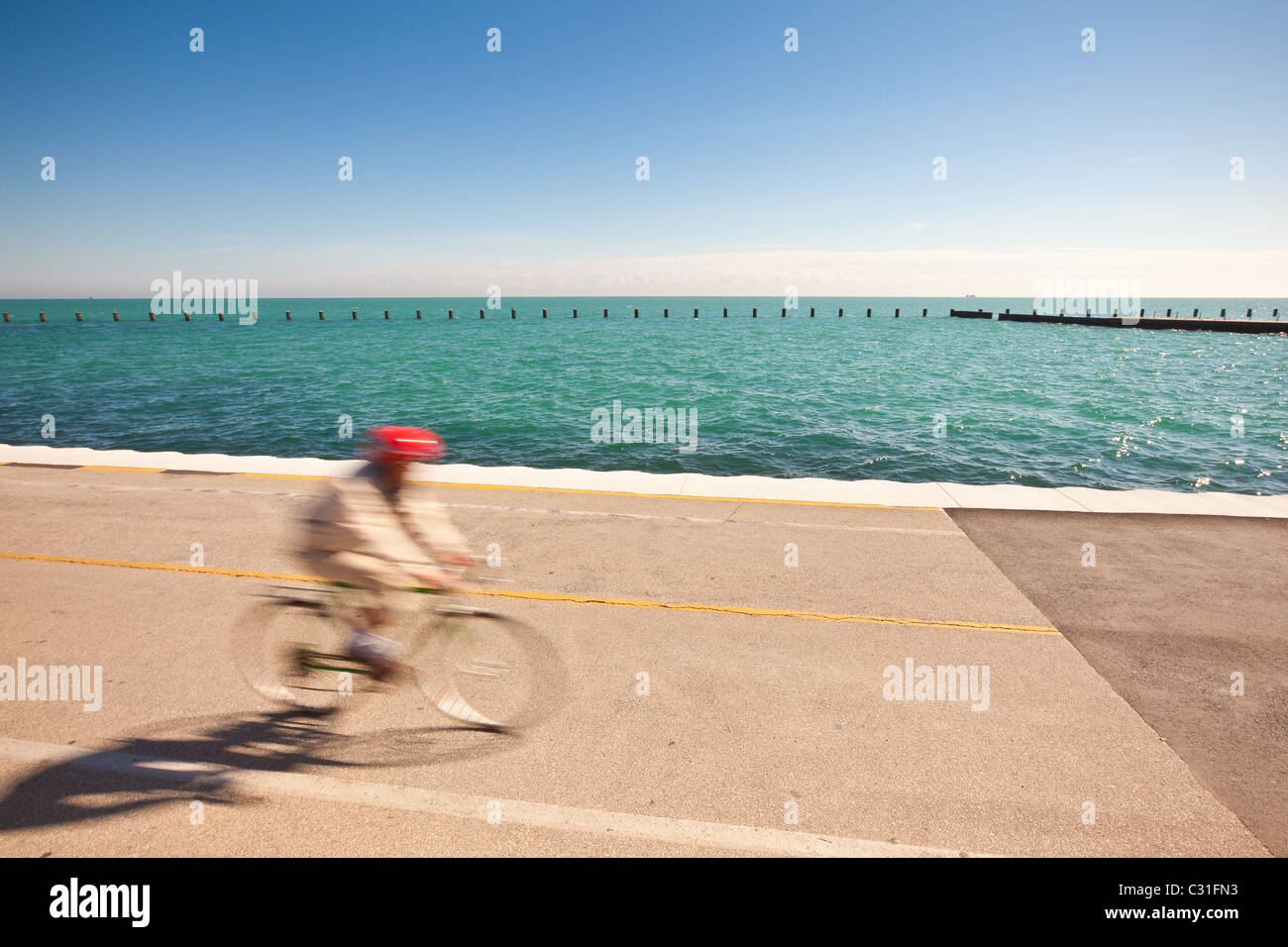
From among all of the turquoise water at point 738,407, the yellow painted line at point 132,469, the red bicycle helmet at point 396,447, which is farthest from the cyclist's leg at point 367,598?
the turquoise water at point 738,407

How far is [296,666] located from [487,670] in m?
1.46

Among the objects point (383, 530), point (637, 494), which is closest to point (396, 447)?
point (383, 530)

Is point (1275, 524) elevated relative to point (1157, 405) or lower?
lower

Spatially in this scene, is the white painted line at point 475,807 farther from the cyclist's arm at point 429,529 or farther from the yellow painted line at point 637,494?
the yellow painted line at point 637,494

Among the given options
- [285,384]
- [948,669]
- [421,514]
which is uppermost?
[285,384]

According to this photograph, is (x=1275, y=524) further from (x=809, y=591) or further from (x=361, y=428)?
(x=361, y=428)

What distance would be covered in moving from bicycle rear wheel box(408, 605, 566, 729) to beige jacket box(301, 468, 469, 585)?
0.53 metres

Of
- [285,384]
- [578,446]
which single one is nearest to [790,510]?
[578,446]

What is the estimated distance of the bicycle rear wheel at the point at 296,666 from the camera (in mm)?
4969

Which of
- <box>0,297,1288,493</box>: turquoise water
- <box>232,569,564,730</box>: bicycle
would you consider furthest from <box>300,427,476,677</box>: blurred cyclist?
<box>0,297,1288,493</box>: turquoise water

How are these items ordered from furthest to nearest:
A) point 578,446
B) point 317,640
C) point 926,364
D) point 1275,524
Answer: point 926,364
point 578,446
point 1275,524
point 317,640

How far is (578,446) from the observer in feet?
65.5

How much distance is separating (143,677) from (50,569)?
3514 mm

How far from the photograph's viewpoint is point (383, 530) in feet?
15.2
